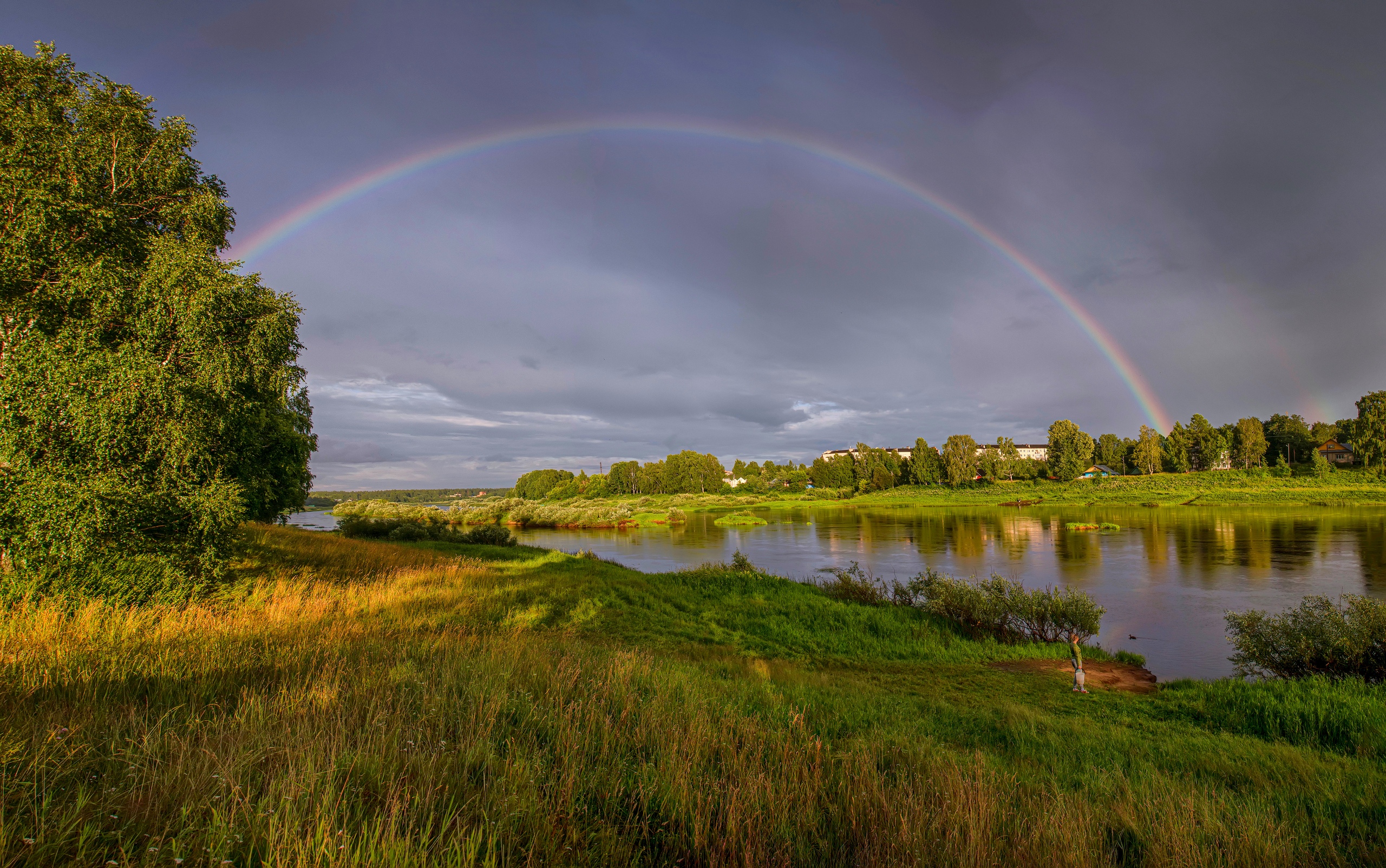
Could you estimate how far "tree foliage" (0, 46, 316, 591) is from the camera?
9000 millimetres

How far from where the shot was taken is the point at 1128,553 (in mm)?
38469

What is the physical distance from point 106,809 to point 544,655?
4924mm

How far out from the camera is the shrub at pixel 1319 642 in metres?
12.2

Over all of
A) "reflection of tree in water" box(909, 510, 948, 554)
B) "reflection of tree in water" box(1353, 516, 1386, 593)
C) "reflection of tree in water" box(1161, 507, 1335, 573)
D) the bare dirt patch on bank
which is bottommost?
"reflection of tree in water" box(909, 510, 948, 554)

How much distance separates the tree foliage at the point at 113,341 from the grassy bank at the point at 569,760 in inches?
66.3

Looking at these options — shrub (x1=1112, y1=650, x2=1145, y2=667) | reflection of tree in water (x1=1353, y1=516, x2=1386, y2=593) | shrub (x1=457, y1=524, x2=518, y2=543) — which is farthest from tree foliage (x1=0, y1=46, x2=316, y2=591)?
reflection of tree in water (x1=1353, y1=516, x2=1386, y2=593)

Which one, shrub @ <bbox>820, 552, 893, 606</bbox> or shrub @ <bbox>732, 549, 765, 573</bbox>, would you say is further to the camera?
shrub @ <bbox>732, 549, 765, 573</bbox>

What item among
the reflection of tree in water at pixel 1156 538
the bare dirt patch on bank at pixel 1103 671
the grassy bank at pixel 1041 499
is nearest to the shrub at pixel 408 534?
the grassy bank at pixel 1041 499

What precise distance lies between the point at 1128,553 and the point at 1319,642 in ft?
99.8

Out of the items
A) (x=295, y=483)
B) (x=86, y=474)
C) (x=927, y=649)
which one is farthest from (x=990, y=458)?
(x=86, y=474)

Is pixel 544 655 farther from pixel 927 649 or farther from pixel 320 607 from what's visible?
pixel 927 649

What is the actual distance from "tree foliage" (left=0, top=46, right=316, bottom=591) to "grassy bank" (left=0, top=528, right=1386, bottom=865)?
168cm

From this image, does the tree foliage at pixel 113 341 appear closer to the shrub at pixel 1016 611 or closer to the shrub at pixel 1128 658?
the shrub at pixel 1016 611

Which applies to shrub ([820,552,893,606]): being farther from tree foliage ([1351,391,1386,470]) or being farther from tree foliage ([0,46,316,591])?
tree foliage ([1351,391,1386,470])
